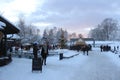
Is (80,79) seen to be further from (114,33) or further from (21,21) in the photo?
(114,33)

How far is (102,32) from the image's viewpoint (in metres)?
181

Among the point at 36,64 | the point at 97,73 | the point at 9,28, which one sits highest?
the point at 9,28

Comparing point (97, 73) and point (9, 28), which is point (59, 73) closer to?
point (97, 73)

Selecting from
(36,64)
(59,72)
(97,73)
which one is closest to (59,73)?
(59,72)

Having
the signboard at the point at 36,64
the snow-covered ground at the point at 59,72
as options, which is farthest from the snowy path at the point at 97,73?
the signboard at the point at 36,64

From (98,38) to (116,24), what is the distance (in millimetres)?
19507

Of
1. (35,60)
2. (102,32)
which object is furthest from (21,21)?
(35,60)

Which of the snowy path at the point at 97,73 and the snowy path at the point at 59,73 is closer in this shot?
the snowy path at the point at 59,73

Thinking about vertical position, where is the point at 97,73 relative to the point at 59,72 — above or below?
below

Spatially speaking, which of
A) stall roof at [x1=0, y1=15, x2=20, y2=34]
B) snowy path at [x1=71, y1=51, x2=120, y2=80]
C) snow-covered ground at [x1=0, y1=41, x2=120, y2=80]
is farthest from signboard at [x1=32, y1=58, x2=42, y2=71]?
stall roof at [x1=0, y1=15, x2=20, y2=34]

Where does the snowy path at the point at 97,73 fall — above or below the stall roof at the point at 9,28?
below

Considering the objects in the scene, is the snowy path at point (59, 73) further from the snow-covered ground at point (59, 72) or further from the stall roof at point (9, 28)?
the stall roof at point (9, 28)

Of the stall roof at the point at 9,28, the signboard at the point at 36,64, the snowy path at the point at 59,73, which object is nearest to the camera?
the snowy path at the point at 59,73

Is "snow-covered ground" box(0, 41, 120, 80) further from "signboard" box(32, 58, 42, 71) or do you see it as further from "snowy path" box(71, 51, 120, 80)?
Result: "signboard" box(32, 58, 42, 71)
